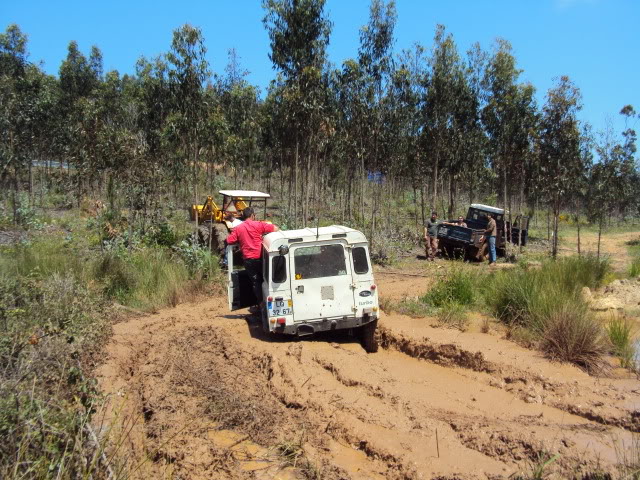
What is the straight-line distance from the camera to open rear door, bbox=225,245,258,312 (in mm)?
9594

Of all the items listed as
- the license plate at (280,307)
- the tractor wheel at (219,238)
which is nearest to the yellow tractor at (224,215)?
the tractor wheel at (219,238)

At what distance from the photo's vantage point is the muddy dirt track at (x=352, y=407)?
5297 millimetres

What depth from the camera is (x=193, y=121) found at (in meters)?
A: 16.8

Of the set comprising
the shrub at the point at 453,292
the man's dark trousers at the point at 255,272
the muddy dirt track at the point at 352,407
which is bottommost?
the muddy dirt track at the point at 352,407

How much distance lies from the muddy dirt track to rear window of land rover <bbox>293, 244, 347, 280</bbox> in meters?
1.16

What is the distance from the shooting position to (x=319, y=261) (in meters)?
8.58

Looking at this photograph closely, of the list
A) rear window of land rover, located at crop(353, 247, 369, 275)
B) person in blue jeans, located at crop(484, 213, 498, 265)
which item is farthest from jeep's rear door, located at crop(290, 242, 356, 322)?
person in blue jeans, located at crop(484, 213, 498, 265)

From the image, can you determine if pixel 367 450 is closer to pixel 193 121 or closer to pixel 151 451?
pixel 151 451

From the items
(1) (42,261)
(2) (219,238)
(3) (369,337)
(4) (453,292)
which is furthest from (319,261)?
(2) (219,238)

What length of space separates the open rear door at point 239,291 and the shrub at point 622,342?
230 inches

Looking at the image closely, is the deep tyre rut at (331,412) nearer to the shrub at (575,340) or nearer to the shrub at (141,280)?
the shrub at (575,340)

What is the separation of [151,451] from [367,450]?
7.08 ft

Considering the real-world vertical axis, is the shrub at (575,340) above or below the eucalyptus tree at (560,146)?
below

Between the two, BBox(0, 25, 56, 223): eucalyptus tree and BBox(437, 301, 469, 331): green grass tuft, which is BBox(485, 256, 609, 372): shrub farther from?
BBox(0, 25, 56, 223): eucalyptus tree
